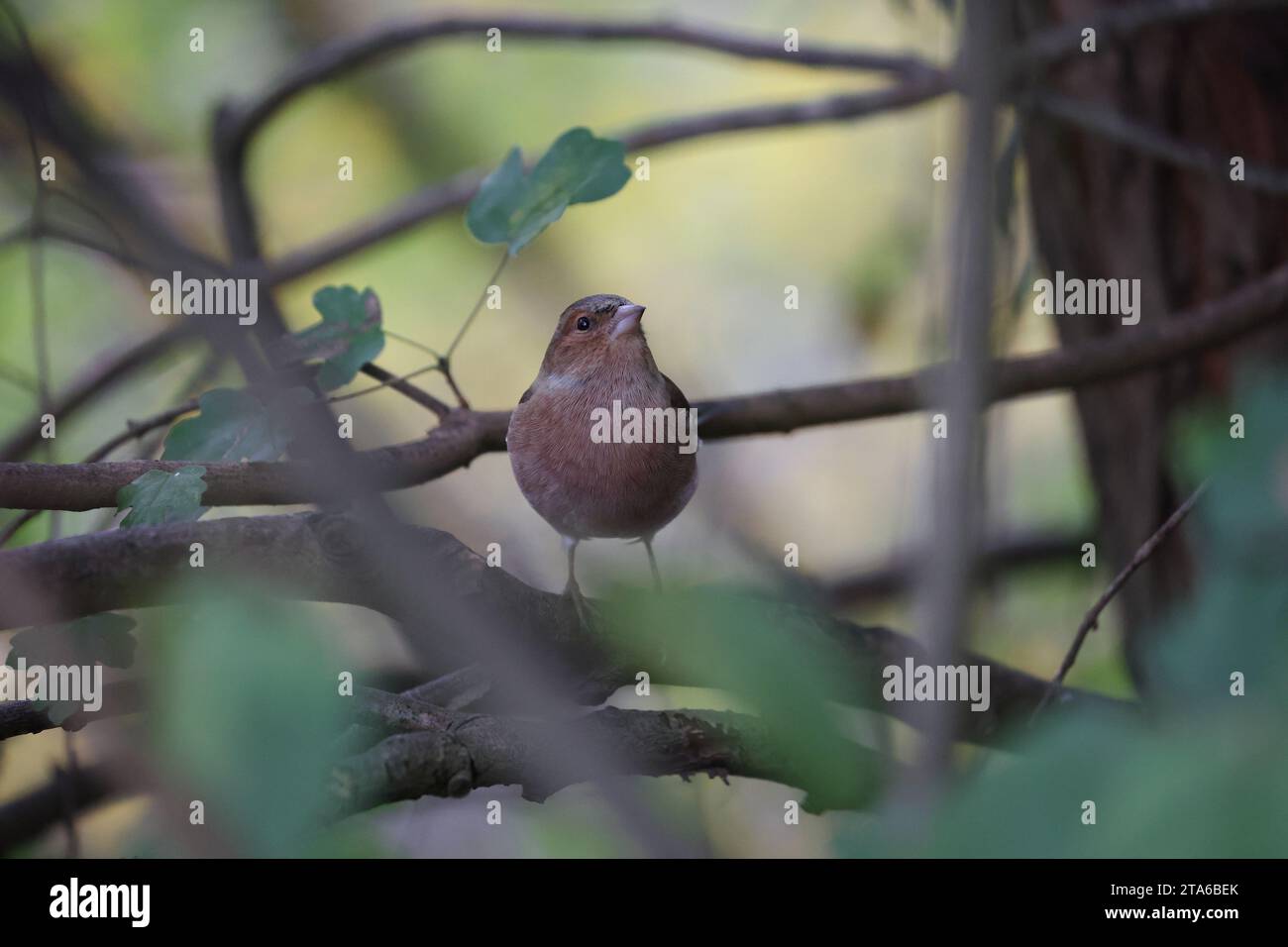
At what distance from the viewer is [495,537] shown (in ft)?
16.7

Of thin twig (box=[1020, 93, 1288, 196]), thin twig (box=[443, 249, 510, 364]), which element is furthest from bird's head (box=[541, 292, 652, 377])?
thin twig (box=[1020, 93, 1288, 196])

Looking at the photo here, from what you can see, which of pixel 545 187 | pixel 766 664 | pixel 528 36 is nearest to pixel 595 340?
pixel 545 187

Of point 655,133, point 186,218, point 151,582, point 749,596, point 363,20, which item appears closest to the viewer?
point 749,596

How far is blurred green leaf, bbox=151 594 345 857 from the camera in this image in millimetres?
621

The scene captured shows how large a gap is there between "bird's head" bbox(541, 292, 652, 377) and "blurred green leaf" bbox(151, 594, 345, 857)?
9.19 ft

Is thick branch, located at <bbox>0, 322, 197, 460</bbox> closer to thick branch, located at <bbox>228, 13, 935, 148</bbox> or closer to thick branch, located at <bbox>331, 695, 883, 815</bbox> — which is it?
thick branch, located at <bbox>228, 13, 935, 148</bbox>

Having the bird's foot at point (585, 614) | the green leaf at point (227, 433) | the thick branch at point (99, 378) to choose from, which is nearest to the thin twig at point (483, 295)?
the green leaf at point (227, 433)

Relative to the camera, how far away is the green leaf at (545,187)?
2281 mm

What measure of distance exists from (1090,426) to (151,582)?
412cm

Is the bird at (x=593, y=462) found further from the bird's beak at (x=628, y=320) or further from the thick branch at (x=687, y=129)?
the thick branch at (x=687, y=129)

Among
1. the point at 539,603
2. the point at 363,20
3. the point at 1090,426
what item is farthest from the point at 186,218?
the point at 539,603

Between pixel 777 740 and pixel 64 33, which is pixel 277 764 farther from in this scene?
pixel 64 33

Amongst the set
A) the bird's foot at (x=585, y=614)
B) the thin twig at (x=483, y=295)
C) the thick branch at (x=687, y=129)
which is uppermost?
the thick branch at (x=687, y=129)

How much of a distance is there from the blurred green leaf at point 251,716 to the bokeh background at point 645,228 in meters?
5.08
